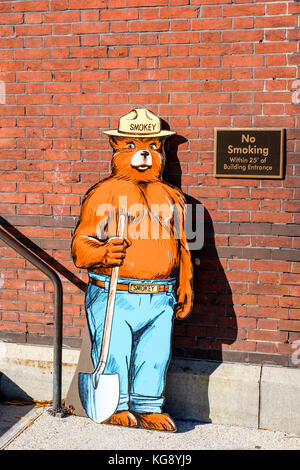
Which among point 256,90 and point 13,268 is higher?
point 256,90

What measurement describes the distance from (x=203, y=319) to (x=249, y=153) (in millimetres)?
1223

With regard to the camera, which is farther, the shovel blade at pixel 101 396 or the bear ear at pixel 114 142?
the bear ear at pixel 114 142

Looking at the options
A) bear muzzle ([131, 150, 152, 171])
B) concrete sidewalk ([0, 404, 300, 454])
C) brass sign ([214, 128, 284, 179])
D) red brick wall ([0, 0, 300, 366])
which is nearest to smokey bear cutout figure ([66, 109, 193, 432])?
bear muzzle ([131, 150, 152, 171])

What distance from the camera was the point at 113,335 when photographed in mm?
3760

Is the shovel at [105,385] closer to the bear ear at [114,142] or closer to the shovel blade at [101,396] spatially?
the shovel blade at [101,396]

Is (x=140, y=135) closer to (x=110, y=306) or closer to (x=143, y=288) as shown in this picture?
(x=143, y=288)

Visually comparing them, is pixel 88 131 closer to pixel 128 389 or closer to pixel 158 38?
pixel 158 38

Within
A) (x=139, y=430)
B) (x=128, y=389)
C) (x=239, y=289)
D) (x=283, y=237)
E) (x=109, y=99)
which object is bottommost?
(x=139, y=430)

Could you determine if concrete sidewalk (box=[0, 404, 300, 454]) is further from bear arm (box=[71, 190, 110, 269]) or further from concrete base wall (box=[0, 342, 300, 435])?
bear arm (box=[71, 190, 110, 269])

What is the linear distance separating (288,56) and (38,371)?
9.42 feet

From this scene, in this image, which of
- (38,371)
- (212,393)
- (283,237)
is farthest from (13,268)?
(283,237)

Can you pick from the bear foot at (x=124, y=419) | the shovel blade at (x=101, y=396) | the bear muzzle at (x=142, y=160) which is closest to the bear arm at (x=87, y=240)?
the bear muzzle at (x=142, y=160)

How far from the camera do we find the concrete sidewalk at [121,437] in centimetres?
353

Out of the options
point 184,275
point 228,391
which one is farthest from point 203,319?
point 228,391
